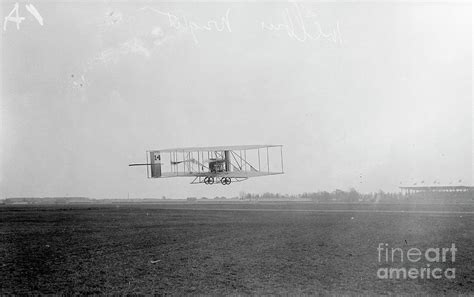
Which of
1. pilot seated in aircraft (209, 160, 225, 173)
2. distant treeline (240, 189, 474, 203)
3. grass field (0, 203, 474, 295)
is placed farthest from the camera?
distant treeline (240, 189, 474, 203)

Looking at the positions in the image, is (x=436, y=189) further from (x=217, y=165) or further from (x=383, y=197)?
(x=217, y=165)

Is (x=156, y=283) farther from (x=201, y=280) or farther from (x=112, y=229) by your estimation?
(x=112, y=229)

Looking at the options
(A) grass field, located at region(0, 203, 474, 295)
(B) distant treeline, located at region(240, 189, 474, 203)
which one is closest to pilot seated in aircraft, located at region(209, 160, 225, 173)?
(A) grass field, located at region(0, 203, 474, 295)

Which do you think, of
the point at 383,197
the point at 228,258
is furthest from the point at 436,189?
the point at 228,258

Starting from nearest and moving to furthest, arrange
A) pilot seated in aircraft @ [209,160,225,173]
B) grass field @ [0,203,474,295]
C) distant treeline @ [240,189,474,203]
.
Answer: pilot seated in aircraft @ [209,160,225,173], grass field @ [0,203,474,295], distant treeline @ [240,189,474,203]

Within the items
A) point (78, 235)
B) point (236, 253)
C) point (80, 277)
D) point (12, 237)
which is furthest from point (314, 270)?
point (12, 237)

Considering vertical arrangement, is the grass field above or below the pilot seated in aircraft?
below

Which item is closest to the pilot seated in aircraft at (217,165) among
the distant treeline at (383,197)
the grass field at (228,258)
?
the grass field at (228,258)

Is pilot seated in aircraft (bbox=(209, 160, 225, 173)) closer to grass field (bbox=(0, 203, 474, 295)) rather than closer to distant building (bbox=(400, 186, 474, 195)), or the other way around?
grass field (bbox=(0, 203, 474, 295))

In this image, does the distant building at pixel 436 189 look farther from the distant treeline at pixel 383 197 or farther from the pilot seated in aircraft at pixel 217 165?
the pilot seated in aircraft at pixel 217 165
